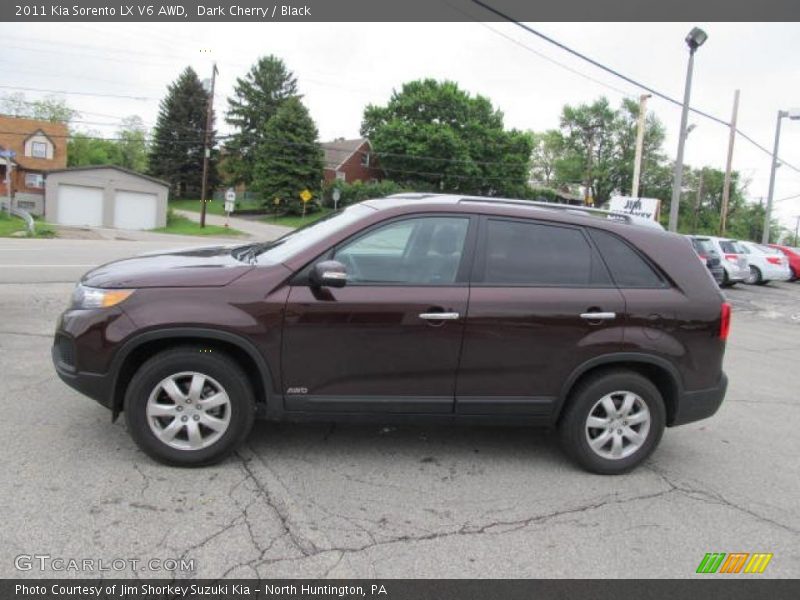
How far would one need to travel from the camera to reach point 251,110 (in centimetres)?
7250

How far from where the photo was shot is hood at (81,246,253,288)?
3.75 m

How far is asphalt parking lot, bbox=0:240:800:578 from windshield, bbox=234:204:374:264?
1.29 metres

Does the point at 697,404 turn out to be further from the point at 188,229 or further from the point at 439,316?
the point at 188,229

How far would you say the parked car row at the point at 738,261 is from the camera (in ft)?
63.6

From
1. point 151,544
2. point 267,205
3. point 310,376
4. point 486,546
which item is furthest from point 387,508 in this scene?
point 267,205

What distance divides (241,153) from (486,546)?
242ft

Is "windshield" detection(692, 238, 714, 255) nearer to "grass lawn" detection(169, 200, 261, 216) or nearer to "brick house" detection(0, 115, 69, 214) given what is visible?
"grass lawn" detection(169, 200, 261, 216)

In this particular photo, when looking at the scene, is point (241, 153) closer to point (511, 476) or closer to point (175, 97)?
point (175, 97)

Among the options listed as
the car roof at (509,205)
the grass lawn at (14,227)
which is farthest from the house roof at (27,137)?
the car roof at (509,205)

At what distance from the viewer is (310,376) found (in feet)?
12.6

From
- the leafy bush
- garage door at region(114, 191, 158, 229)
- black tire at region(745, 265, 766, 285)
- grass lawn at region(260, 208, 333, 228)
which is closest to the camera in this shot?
black tire at region(745, 265, 766, 285)

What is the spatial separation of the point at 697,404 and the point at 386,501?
227 centimetres
